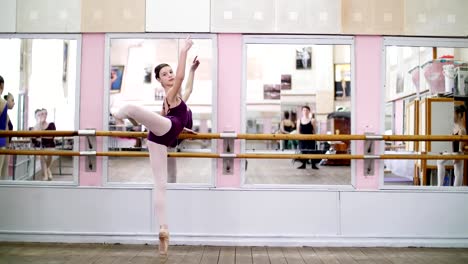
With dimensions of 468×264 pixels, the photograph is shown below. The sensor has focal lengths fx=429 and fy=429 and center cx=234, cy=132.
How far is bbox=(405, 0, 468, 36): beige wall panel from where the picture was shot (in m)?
4.17

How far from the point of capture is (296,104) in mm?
4387

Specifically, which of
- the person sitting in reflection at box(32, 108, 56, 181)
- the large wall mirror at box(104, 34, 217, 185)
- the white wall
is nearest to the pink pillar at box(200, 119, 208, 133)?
the large wall mirror at box(104, 34, 217, 185)

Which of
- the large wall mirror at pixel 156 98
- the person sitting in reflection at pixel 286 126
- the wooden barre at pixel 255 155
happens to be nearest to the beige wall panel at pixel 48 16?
the large wall mirror at pixel 156 98

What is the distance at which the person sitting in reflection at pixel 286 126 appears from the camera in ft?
13.8

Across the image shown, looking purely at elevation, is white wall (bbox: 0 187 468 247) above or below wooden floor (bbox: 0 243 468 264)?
above

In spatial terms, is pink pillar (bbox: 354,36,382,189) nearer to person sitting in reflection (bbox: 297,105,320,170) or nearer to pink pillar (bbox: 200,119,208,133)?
person sitting in reflection (bbox: 297,105,320,170)

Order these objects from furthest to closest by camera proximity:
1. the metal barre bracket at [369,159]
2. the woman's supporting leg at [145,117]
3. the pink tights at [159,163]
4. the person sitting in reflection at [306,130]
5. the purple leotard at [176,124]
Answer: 1. the person sitting in reflection at [306,130]
2. the metal barre bracket at [369,159]
3. the purple leotard at [176,124]
4. the pink tights at [159,163]
5. the woman's supporting leg at [145,117]

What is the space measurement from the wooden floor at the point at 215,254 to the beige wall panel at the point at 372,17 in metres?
2.09

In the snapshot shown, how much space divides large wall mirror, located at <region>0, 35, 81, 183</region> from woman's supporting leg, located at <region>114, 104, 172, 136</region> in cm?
140

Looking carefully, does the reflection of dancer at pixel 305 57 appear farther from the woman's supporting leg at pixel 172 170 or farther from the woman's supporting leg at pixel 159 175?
the woman's supporting leg at pixel 159 175

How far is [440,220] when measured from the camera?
4105 millimetres

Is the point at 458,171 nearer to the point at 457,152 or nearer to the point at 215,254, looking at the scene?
the point at 457,152

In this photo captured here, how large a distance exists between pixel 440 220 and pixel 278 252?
5.31ft

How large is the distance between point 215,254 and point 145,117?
1.42 meters
